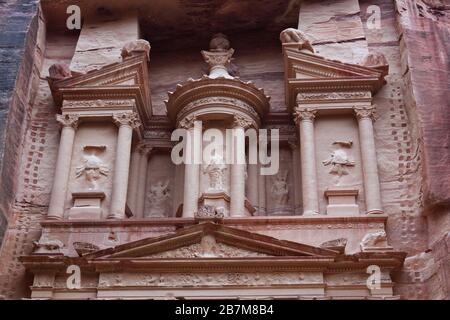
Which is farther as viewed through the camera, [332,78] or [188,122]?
[188,122]

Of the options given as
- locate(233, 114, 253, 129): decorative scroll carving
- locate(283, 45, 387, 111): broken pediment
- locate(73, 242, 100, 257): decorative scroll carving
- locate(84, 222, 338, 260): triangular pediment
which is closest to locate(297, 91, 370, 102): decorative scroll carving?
locate(283, 45, 387, 111): broken pediment

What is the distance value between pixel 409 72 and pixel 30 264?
7.77m

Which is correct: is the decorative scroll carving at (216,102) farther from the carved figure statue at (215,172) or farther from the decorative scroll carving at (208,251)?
the decorative scroll carving at (208,251)

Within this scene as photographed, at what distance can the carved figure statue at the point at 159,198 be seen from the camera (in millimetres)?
14656

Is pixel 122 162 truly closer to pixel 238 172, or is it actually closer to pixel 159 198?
pixel 159 198

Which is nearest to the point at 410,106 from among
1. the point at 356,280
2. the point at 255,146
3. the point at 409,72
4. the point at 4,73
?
the point at 409,72

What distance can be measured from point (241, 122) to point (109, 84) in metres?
2.74

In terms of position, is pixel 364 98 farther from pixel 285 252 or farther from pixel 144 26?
pixel 144 26

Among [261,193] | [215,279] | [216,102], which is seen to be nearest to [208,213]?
[215,279]

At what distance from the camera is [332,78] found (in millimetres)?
14234

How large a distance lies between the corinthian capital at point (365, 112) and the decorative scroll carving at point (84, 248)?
537 centimetres

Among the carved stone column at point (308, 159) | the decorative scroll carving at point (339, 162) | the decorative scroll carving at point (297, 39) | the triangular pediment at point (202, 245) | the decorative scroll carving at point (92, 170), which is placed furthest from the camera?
the decorative scroll carving at point (297, 39)

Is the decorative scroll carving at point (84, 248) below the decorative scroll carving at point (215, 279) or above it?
above

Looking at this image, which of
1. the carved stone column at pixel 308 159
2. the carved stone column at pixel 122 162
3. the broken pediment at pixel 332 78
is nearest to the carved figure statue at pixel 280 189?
the carved stone column at pixel 308 159
